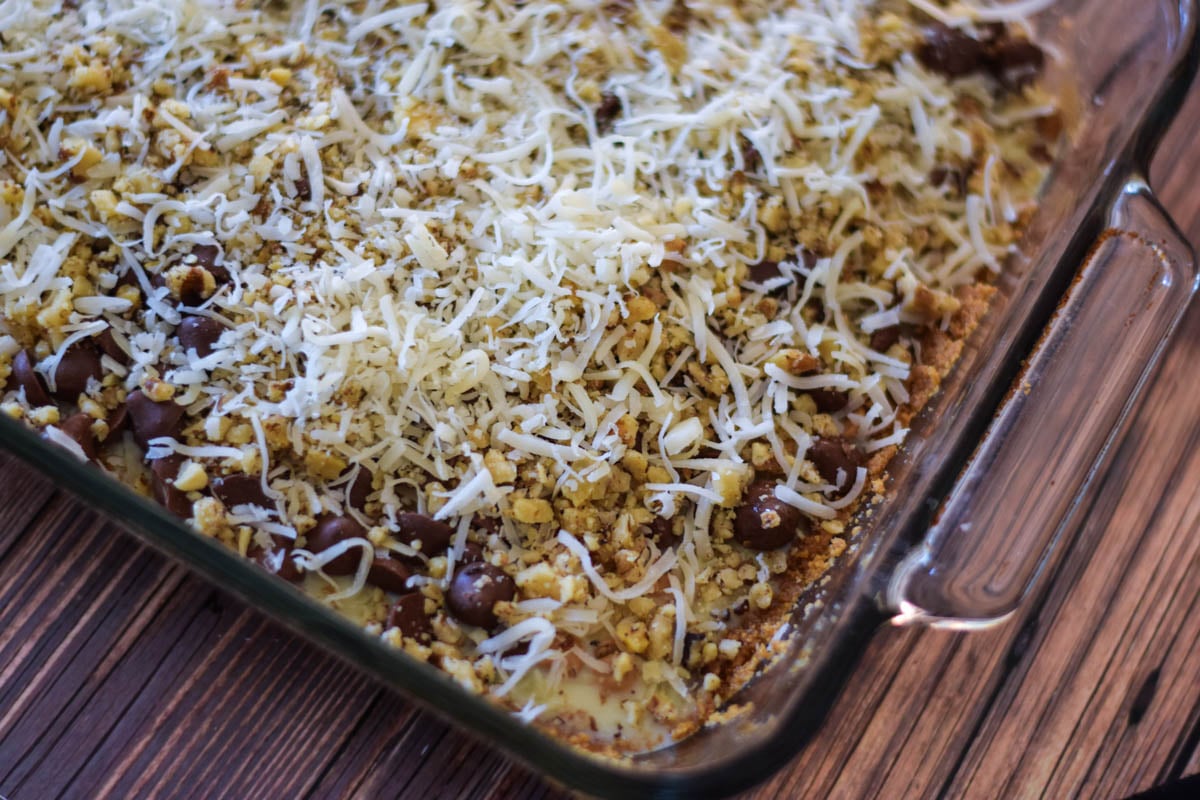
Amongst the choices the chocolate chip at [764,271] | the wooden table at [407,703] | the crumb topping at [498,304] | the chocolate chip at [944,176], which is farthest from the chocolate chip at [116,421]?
the chocolate chip at [944,176]

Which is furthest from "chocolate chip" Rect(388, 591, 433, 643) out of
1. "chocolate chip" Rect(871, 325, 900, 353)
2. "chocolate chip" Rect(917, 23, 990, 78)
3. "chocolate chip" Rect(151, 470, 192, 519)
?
"chocolate chip" Rect(917, 23, 990, 78)

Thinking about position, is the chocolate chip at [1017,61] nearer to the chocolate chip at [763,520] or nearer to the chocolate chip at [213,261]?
the chocolate chip at [763,520]

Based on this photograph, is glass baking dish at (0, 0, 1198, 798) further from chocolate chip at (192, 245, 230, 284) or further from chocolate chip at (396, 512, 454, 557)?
chocolate chip at (192, 245, 230, 284)

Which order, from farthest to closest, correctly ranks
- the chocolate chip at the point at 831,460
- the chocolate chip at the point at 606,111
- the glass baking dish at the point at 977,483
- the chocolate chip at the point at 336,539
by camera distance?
1. the chocolate chip at the point at 606,111
2. the chocolate chip at the point at 831,460
3. the chocolate chip at the point at 336,539
4. the glass baking dish at the point at 977,483

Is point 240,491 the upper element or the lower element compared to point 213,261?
lower

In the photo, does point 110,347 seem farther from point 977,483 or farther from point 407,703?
point 977,483

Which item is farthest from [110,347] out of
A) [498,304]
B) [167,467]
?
[498,304]
